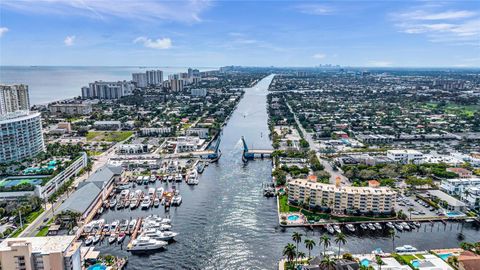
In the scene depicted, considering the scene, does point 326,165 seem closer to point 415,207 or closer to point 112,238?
point 415,207

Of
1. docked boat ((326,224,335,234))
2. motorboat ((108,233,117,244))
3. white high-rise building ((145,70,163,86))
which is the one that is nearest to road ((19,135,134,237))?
motorboat ((108,233,117,244))

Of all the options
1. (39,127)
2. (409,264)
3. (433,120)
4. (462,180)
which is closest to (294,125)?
(433,120)

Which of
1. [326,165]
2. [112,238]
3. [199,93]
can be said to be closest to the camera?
[112,238]

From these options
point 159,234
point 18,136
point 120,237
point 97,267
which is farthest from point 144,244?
point 18,136

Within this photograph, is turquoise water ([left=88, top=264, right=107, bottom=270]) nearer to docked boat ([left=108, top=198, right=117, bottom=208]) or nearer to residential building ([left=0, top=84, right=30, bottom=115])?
docked boat ([left=108, top=198, right=117, bottom=208])

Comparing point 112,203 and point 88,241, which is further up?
point 112,203

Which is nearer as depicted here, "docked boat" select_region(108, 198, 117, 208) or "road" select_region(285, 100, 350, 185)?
"docked boat" select_region(108, 198, 117, 208)

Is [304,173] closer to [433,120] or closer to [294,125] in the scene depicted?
[294,125]
